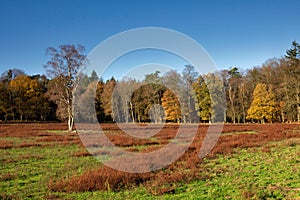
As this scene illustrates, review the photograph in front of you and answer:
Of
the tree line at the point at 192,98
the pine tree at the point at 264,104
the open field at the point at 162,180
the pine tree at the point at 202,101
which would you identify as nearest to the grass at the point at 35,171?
the open field at the point at 162,180

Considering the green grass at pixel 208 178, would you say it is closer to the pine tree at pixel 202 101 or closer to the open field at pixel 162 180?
the open field at pixel 162 180

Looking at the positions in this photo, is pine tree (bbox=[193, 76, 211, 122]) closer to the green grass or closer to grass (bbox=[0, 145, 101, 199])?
the green grass

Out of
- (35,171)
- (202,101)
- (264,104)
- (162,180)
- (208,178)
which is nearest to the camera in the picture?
(162,180)

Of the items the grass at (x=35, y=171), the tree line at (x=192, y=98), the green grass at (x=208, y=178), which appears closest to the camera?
the green grass at (x=208, y=178)

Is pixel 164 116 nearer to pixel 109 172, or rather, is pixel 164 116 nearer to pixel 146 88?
pixel 146 88

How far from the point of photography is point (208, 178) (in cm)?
858

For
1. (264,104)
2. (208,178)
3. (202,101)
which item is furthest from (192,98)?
(208,178)

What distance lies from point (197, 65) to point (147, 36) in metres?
2.52

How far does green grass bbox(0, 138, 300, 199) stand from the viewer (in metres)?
6.79

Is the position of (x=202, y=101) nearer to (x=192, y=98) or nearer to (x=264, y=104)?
(x=192, y=98)

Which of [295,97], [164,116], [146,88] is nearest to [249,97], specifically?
[295,97]

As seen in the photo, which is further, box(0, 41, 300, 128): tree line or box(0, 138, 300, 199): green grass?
box(0, 41, 300, 128): tree line

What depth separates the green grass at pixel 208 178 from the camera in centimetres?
679

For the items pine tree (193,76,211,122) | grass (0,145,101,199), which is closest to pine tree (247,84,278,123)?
pine tree (193,76,211,122)
